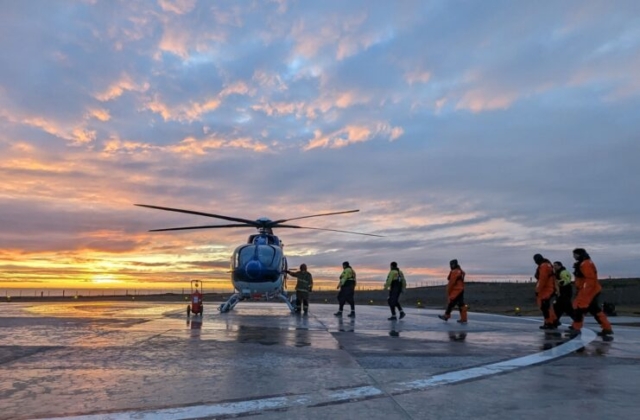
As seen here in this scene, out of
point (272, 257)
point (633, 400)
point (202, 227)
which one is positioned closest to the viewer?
point (633, 400)

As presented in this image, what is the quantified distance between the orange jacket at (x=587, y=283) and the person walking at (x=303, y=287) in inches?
392

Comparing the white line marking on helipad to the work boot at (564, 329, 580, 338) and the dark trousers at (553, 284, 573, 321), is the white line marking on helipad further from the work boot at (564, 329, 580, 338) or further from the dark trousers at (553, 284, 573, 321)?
the dark trousers at (553, 284, 573, 321)

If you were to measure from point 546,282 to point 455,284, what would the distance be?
8.51 ft

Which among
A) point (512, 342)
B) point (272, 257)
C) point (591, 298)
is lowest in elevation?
point (512, 342)

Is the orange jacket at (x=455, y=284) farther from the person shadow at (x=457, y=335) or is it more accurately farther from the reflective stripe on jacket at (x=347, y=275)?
the reflective stripe on jacket at (x=347, y=275)

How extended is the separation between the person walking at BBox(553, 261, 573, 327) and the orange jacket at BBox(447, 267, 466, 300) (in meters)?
2.64

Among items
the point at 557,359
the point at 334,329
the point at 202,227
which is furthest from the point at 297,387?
the point at 202,227

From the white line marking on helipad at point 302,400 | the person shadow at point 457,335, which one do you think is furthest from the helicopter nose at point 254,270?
the white line marking on helipad at point 302,400

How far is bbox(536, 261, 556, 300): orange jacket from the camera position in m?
15.4

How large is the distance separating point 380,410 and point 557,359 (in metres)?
4.63

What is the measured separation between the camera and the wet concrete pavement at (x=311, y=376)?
17.3 ft

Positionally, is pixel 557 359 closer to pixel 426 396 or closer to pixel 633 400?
pixel 633 400

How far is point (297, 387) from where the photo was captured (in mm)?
6242

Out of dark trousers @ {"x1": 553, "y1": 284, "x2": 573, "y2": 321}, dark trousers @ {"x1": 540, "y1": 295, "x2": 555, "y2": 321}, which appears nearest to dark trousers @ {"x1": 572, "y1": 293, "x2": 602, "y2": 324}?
dark trousers @ {"x1": 540, "y1": 295, "x2": 555, "y2": 321}
